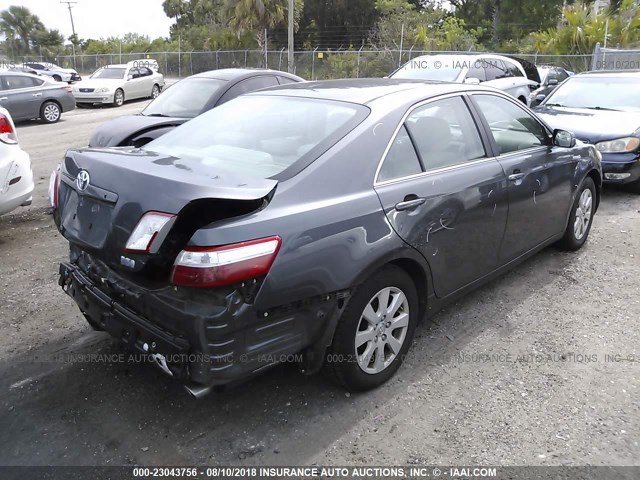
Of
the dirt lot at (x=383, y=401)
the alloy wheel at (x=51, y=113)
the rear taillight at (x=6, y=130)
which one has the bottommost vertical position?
the dirt lot at (x=383, y=401)

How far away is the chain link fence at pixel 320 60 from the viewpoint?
21.3m

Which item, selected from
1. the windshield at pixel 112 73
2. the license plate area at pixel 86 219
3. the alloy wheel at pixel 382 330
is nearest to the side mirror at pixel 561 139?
the alloy wheel at pixel 382 330

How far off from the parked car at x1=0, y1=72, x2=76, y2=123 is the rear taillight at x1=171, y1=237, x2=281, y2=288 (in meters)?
14.2

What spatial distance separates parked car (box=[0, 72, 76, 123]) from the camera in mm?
14492

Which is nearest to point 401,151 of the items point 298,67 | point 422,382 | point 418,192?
point 418,192

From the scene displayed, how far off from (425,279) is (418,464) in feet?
3.52

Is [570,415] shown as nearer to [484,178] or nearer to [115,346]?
[484,178]

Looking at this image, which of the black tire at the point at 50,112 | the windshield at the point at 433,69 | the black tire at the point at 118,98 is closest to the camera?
the windshield at the point at 433,69

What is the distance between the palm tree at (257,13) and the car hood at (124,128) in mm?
21907

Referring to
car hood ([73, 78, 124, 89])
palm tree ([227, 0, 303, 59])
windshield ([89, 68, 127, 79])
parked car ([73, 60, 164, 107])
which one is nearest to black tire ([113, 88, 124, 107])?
parked car ([73, 60, 164, 107])

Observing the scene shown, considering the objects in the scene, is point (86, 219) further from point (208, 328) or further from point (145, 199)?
point (208, 328)

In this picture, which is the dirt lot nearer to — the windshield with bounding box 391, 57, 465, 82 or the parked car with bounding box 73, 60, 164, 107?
Result: the windshield with bounding box 391, 57, 465, 82

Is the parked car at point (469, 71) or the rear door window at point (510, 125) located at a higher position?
Result: the parked car at point (469, 71)

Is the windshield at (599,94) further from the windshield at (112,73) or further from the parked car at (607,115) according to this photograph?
the windshield at (112,73)
